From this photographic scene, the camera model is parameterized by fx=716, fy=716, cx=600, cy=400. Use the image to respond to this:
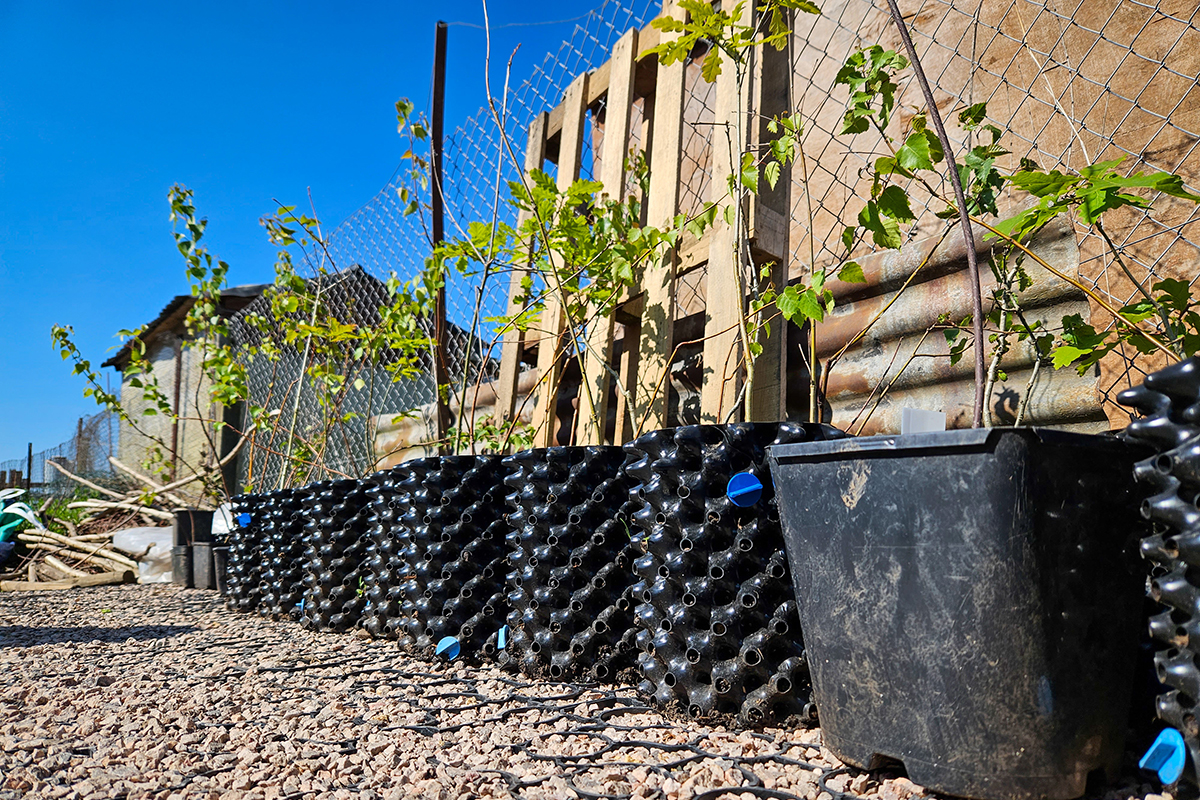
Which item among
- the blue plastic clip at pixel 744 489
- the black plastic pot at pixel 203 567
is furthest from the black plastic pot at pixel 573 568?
the black plastic pot at pixel 203 567

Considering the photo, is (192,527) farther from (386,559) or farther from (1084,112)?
(1084,112)

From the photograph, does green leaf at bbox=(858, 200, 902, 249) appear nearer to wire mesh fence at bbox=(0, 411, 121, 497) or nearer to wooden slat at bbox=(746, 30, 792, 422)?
wooden slat at bbox=(746, 30, 792, 422)

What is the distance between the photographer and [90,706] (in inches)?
63.7

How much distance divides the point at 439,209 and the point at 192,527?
8.67 ft

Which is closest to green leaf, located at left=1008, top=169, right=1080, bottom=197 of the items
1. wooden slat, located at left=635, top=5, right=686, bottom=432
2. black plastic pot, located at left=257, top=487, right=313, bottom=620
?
wooden slat, located at left=635, top=5, right=686, bottom=432

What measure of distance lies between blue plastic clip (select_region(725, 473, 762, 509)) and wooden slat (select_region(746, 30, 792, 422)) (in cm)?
63

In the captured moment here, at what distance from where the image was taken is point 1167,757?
0.87m

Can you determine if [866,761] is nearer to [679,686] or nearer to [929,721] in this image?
[929,721]

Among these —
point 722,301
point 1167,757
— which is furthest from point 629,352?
point 1167,757

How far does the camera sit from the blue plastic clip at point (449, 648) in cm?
191

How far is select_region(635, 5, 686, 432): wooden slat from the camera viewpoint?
2.20 m

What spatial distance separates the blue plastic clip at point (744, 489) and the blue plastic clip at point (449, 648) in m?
0.99

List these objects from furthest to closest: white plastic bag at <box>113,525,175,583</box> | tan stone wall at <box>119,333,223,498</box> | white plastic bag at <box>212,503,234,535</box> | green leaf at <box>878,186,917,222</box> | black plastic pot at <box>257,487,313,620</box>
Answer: tan stone wall at <box>119,333,223,498</box> → white plastic bag at <box>113,525,175,583</box> → white plastic bag at <box>212,503,234,535</box> → black plastic pot at <box>257,487,313,620</box> → green leaf at <box>878,186,917,222</box>

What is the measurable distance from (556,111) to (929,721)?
2.65 m
